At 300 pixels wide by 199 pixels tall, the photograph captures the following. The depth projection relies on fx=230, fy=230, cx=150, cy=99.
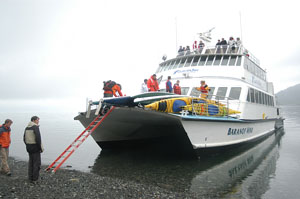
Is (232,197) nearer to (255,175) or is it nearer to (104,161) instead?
(255,175)

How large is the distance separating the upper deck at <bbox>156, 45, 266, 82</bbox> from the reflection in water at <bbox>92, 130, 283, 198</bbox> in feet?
14.3

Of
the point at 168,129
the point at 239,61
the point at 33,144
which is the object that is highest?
the point at 239,61

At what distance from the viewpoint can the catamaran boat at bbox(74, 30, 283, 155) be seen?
7.21m

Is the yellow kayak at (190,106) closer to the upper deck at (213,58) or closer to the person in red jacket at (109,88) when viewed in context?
the person in red jacket at (109,88)

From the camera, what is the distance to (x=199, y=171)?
7.03 meters

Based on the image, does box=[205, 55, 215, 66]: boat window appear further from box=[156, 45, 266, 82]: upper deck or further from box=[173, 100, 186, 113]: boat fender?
box=[173, 100, 186, 113]: boat fender

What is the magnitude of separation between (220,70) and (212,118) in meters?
4.24

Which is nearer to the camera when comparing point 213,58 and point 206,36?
point 213,58

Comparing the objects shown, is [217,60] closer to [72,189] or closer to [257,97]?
[257,97]

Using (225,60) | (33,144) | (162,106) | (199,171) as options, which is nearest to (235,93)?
(225,60)

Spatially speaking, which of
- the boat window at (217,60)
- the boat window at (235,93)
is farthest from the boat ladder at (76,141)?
the boat window at (217,60)

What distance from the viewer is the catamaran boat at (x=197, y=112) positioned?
23.6ft

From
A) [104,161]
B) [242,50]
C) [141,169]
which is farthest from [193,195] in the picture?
[242,50]

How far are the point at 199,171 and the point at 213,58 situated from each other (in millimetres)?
6610
